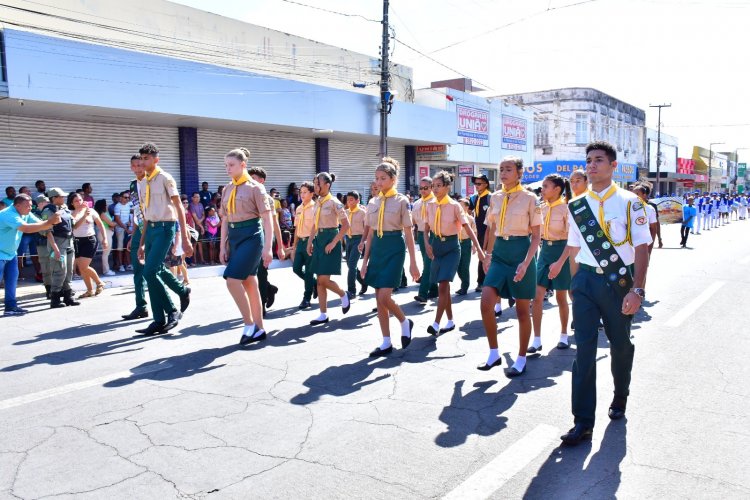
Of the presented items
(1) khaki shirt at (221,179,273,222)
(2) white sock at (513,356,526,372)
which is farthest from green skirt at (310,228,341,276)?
(2) white sock at (513,356,526,372)

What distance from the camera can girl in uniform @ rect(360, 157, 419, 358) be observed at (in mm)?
6398

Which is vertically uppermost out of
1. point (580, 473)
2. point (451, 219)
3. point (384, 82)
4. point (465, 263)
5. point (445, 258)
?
point (384, 82)

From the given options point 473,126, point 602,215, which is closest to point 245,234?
point 602,215

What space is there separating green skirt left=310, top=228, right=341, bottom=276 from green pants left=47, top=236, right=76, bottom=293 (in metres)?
→ 3.83

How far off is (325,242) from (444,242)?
178cm

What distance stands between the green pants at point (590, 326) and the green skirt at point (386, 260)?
2359 mm

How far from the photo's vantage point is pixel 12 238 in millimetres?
8711

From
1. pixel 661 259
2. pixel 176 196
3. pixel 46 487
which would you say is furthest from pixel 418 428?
pixel 661 259

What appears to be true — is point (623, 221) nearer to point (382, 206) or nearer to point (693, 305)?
point (382, 206)

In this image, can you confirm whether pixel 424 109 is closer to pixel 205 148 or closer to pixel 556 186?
pixel 205 148

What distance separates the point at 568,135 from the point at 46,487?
51070 mm

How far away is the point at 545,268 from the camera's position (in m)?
6.98

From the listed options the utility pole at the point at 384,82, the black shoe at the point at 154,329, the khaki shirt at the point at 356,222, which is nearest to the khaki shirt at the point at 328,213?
the khaki shirt at the point at 356,222

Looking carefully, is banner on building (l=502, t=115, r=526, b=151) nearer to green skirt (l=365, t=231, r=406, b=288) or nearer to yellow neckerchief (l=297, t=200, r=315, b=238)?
yellow neckerchief (l=297, t=200, r=315, b=238)
